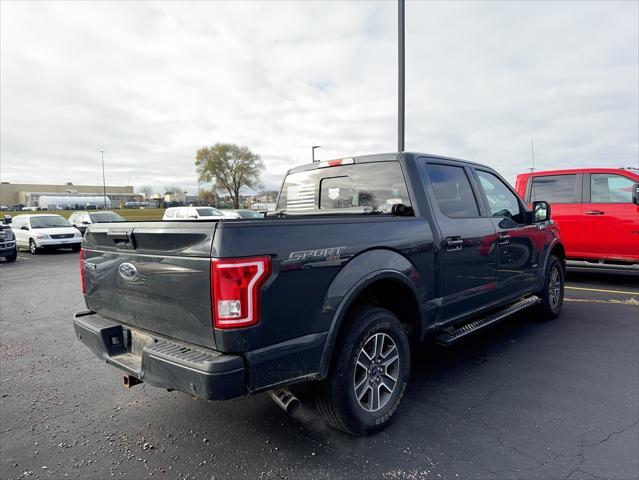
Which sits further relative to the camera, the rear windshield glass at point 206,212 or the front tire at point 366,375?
the rear windshield glass at point 206,212

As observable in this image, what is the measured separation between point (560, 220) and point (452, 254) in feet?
19.4

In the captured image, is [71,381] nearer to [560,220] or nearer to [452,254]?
[452,254]

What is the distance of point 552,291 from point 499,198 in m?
1.85

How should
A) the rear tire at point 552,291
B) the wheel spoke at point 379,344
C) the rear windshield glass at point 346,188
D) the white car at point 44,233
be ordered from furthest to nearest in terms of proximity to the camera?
1. the white car at point 44,233
2. the rear tire at point 552,291
3. the rear windshield glass at point 346,188
4. the wheel spoke at point 379,344

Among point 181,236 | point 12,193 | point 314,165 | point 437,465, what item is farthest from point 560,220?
point 12,193

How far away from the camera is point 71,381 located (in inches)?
152

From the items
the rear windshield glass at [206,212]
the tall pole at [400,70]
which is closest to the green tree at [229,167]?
the rear windshield glass at [206,212]

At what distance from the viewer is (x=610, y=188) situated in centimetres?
776

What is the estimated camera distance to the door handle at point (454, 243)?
11.7 ft

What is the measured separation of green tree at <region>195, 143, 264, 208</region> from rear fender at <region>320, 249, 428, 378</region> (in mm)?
57127

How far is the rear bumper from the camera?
214 centimetres

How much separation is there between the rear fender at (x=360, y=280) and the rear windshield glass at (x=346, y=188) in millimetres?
697

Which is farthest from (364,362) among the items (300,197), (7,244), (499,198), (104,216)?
(104,216)

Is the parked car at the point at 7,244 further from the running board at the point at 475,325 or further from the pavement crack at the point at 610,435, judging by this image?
the pavement crack at the point at 610,435
